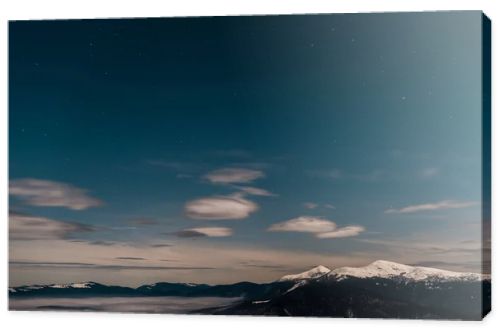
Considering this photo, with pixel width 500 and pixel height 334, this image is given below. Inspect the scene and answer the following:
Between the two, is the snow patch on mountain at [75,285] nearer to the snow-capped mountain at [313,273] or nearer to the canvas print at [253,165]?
the canvas print at [253,165]

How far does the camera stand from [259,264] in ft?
42.5

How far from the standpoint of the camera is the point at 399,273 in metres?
12.6

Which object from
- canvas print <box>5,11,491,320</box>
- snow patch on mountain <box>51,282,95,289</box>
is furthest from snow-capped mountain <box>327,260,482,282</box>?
snow patch on mountain <box>51,282,95,289</box>

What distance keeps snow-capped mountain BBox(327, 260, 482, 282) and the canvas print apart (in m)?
0.01

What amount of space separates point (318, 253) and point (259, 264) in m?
0.56

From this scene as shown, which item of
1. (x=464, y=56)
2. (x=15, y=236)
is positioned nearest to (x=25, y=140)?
(x=15, y=236)

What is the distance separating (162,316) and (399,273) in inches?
88.4

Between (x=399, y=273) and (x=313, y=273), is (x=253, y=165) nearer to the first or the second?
(x=313, y=273)

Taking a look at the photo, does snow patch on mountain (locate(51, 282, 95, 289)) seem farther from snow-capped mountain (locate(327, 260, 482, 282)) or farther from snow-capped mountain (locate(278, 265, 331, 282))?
snow-capped mountain (locate(327, 260, 482, 282))

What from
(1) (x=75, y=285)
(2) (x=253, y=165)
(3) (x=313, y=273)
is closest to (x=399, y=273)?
(3) (x=313, y=273)

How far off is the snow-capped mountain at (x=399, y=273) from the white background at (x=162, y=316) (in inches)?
14.6

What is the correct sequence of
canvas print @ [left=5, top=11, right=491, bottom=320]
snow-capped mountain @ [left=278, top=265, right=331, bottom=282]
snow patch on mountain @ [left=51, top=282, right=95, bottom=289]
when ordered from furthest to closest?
1. snow patch on mountain @ [left=51, top=282, right=95, bottom=289]
2. snow-capped mountain @ [left=278, top=265, right=331, bottom=282]
3. canvas print @ [left=5, top=11, right=491, bottom=320]

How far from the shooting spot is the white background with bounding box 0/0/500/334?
41.3 ft

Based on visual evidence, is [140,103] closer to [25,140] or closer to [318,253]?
[25,140]
